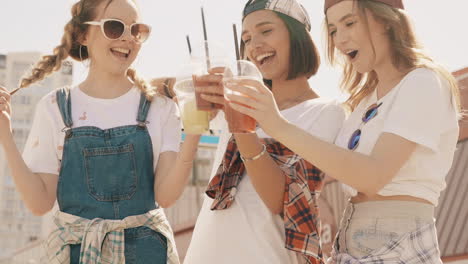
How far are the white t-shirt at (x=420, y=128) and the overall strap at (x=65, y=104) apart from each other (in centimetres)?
128

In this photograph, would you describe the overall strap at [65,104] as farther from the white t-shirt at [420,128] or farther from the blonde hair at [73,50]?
the white t-shirt at [420,128]

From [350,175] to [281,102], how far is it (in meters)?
0.83

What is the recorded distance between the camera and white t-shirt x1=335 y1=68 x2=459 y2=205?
7.15ft

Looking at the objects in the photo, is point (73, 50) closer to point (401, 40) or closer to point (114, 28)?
point (114, 28)

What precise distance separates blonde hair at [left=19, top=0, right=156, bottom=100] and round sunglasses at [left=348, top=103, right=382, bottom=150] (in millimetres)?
973

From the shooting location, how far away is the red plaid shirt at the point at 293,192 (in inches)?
95.3

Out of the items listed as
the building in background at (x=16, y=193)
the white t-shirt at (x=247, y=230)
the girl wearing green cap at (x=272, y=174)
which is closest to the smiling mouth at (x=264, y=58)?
the girl wearing green cap at (x=272, y=174)

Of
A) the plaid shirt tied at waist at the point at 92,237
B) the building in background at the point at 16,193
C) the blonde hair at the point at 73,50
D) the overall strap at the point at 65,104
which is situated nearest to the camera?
the plaid shirt tied at waist at the point at 92,237

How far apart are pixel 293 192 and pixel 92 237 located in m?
0.84

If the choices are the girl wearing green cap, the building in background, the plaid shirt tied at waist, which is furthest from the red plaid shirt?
the building in background

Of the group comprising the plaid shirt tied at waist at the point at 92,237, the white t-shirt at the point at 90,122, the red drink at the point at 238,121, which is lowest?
the plaid shirt tied at waist at the point at 92,237

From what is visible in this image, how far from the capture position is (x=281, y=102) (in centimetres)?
289

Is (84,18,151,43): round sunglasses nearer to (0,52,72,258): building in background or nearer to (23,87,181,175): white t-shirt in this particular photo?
(23,87,181,175): white t-shirt

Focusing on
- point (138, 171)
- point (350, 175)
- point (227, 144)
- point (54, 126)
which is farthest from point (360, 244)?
point (54, 126)
